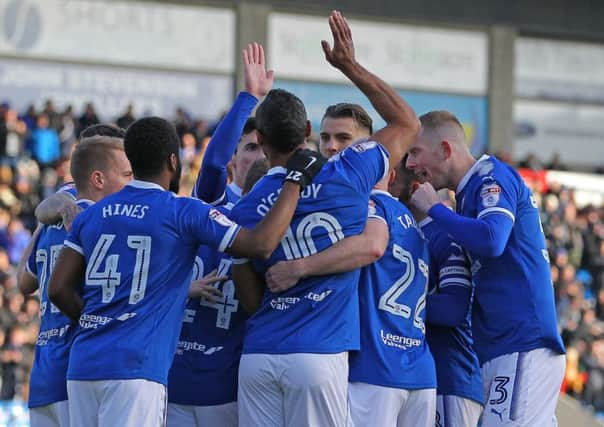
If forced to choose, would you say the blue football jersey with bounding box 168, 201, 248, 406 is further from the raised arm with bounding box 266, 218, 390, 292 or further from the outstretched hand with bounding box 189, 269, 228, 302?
the raised arm with bounding box 266, 218, 390, 292

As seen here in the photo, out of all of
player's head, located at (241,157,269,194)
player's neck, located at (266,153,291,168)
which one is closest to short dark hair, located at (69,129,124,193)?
player's head, located at (241,157,269,194)

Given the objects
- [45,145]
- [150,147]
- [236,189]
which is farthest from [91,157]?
[45,145]

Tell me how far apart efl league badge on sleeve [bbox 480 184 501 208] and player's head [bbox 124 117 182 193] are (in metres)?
1.59

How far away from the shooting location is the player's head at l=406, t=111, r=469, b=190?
20.6 ft

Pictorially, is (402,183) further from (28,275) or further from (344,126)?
(28,275)

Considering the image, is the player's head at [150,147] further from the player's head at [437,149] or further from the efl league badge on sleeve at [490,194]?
the efl league badge on sleeve at [490,194]

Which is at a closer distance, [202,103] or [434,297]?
[434,297]

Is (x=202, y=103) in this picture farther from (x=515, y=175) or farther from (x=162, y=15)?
(x=515, y=175)

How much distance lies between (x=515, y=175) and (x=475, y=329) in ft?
2.76

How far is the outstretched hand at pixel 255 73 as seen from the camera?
6.12m

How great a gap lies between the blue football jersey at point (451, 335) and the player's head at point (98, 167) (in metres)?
1.69

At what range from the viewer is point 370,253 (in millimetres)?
5598

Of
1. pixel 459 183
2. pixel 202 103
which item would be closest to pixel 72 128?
pixel 202 103

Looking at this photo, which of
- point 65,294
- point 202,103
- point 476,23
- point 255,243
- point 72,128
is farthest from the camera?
point 476,23
